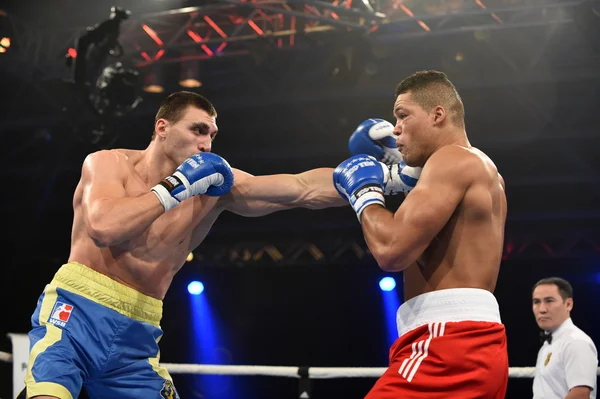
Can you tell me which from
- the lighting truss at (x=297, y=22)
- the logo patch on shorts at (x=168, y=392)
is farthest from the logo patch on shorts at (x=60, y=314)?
the lighting truss at (x=297, y=22)

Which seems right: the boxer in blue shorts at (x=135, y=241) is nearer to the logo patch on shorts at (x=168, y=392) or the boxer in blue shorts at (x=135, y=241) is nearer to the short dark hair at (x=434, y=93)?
the logo patch on shorts at (x=168, y=392)

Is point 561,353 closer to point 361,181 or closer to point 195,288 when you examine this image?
point 361,181

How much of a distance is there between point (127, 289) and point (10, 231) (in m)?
7.06

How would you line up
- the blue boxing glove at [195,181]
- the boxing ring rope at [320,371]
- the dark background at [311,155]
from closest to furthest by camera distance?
the blue boxing glove at [195,181] < the boxing ring rope at [320,371] < the dark background at [311,155]

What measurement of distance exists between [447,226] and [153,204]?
999mm

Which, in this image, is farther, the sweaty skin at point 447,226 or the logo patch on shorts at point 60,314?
the logo patch on shorts at point 60,314

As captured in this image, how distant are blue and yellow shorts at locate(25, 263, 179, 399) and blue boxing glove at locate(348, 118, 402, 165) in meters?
0.98

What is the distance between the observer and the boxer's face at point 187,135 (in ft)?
9.01

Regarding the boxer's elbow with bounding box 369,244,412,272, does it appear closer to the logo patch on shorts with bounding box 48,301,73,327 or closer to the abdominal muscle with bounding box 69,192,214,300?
the abdominal muscle with bounding box 69,192,214,300

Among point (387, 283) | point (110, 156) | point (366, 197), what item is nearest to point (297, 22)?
point (387, 283)

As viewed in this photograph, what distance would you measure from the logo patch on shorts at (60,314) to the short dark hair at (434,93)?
4.36 feet

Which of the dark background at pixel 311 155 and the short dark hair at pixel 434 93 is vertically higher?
the dark background at pixel 311 155

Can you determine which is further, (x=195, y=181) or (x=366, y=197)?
(x=195, y=181)

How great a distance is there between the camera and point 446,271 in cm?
195
